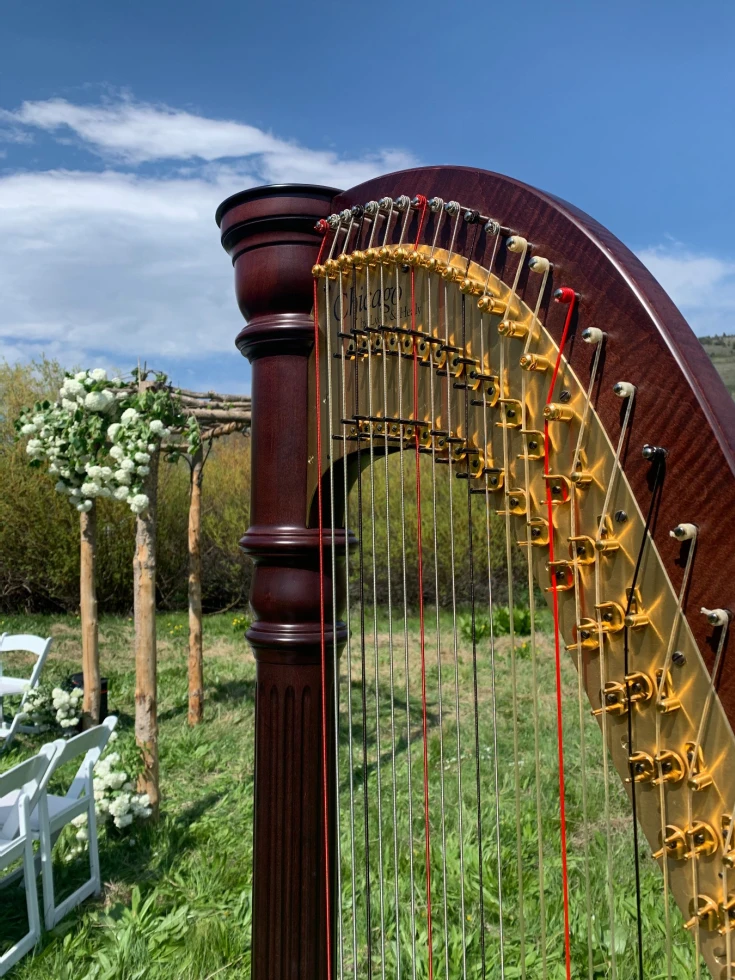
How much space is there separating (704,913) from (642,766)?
14cm

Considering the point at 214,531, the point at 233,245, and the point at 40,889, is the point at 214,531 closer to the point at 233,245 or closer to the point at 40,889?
the point at 40,889

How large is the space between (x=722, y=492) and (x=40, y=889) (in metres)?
3.79

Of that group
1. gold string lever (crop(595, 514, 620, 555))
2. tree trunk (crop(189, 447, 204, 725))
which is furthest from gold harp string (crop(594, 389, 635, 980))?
tree trunk (crop(189, 447, 204, 725))

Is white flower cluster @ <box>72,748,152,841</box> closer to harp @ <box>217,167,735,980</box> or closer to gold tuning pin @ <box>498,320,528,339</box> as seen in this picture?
harp @ <box>217,167,735,980</box>

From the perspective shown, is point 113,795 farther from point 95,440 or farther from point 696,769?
point 696,769

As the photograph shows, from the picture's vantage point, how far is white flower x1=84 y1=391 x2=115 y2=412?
457 cm

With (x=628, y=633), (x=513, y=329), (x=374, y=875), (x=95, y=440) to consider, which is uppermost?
(x=95, y=440)

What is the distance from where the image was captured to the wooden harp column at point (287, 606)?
1546 mm

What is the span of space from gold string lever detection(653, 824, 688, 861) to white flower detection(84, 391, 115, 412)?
13.5 ft

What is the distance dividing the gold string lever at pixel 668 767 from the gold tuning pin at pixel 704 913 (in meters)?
0.11

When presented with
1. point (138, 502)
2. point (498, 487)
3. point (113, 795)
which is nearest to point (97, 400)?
point (138, 502)

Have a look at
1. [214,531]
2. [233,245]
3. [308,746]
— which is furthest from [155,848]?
[214,531]

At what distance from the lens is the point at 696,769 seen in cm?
84

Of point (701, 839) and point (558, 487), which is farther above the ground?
point (558, 487)
